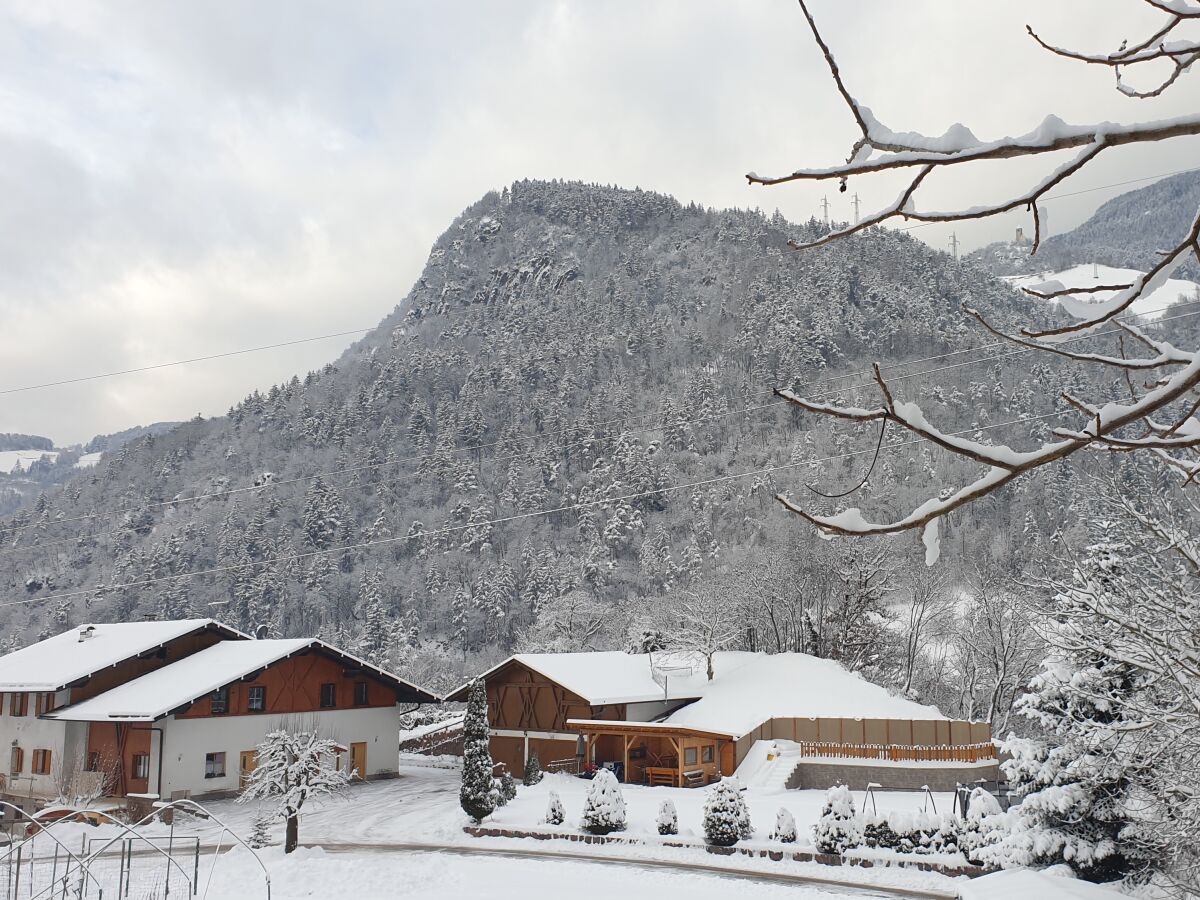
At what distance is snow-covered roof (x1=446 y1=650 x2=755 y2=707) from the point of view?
34.6 meters

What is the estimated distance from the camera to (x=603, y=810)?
23734 mm

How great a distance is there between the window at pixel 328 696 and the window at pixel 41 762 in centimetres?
881

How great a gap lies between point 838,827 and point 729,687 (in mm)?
16596

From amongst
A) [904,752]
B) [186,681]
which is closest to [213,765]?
[186,681]

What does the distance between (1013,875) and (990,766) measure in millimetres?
18496

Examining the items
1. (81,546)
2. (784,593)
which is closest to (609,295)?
(81,546)

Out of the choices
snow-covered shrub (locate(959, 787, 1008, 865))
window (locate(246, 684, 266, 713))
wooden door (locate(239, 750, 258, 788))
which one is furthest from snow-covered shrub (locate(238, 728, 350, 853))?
snow-covered shrub (locate(959, 787, 1008, 865))

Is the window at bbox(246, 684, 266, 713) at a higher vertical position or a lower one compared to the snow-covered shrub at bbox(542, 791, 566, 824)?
higher

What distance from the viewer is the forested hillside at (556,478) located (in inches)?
3344

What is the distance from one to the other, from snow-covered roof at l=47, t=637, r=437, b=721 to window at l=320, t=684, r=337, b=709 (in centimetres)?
126

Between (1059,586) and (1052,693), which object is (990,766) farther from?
(1059,586)

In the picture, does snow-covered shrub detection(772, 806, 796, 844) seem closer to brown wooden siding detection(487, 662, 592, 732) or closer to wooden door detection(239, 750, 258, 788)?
brown wooden siding detection(487, 662, 592, 732)

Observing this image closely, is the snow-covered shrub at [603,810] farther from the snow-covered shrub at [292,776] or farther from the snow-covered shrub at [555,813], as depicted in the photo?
the snow-covered shrub at [292,776]

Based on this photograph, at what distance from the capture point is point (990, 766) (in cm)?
3033
